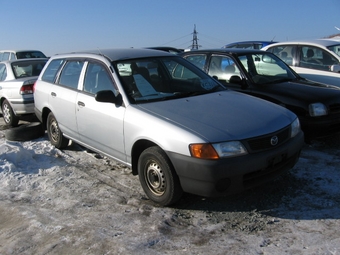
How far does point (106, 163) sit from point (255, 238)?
288 centimetres

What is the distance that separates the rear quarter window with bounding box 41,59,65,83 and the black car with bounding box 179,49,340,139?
263 centimetres

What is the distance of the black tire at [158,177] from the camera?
3.83 metres

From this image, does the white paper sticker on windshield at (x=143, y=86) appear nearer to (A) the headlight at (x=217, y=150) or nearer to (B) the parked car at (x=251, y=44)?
(A) the headlight at (x=217, y=150)

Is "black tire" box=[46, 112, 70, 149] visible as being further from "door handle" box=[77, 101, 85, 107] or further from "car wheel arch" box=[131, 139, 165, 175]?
"car wheel arch" box=[131, 139, 165, 175]

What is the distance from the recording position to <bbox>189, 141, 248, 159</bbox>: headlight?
3555mm

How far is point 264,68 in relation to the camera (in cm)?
691

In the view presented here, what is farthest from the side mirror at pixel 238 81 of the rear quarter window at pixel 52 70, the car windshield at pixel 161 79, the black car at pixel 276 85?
the rear quarter window at pixel 52 70

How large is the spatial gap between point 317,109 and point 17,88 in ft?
19.6

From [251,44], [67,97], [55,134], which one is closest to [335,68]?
[67,97]

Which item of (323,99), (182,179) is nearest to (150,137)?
(182,179)

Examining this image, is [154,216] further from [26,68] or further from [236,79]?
[26,68]

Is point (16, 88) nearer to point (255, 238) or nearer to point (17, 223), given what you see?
point (17, 223)

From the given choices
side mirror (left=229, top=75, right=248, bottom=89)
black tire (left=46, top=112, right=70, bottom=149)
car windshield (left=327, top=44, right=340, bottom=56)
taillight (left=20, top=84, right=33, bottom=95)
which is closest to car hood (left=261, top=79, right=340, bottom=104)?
side mirror (left=229, top=75, right=248, bottom=89)

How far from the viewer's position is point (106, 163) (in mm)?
5625
